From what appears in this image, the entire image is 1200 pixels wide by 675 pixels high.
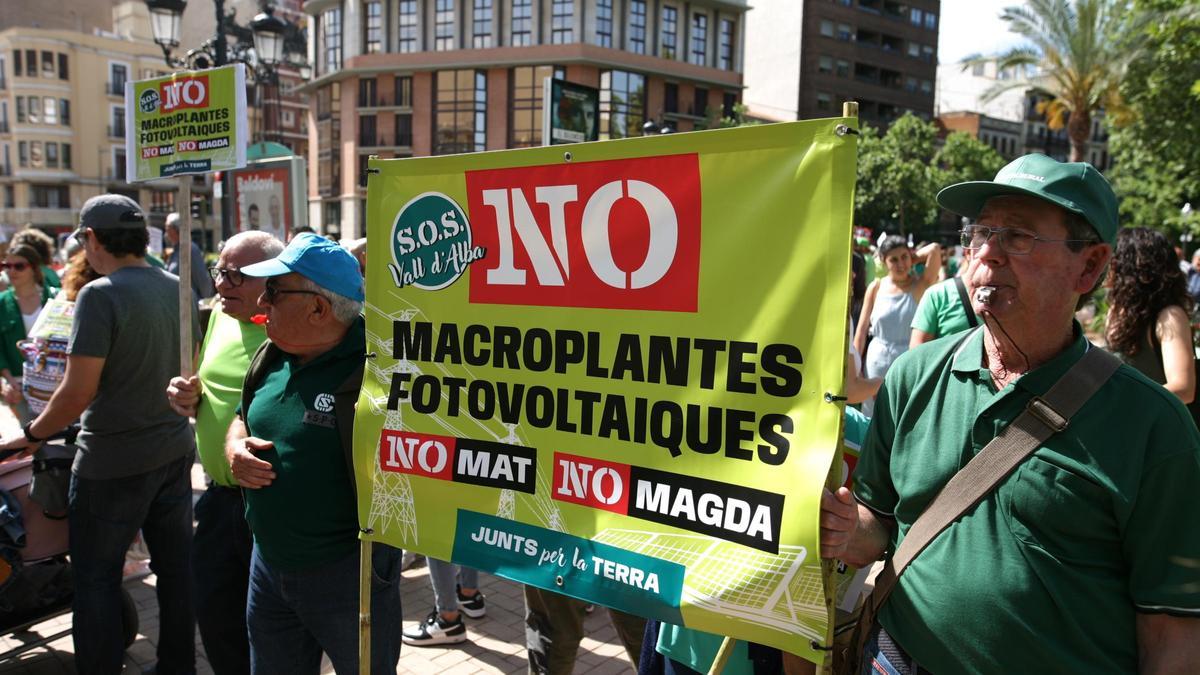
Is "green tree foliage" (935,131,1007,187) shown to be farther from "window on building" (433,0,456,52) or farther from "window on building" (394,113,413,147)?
"window on building" (394,113,413,147)

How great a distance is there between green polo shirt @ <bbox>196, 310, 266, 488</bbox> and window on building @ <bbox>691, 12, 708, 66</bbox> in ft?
171

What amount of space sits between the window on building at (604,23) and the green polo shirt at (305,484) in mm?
48481

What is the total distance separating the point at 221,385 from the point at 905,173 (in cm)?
4749

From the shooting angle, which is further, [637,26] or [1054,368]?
[637,26]

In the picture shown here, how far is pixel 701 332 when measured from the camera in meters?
1.92

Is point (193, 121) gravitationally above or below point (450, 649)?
above

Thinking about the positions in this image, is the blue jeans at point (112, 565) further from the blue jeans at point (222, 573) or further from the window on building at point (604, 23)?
the window on building at point (604, 23)

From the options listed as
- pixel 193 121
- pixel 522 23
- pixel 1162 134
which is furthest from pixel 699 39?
pixel 193 121

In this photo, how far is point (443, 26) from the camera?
164 feet

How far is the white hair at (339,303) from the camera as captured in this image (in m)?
2.67

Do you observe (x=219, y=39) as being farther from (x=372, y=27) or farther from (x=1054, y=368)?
(x=372, y=27)

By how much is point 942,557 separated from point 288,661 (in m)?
2.12

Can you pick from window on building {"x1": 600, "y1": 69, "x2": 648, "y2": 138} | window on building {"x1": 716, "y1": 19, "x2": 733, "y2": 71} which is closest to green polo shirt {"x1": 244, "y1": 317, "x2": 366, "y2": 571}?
window on building {"x1": 600, "y1": 69, "x2": 648, "y2": 138}

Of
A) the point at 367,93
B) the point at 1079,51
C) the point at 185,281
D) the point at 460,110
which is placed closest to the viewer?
the point at 185,281
